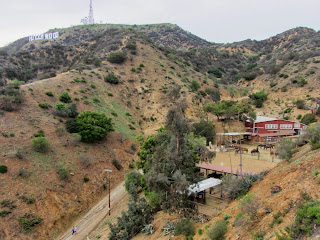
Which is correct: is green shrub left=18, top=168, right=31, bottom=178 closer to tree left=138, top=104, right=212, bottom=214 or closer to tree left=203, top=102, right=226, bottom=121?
A: tree left=138, top=104, right=212, bottom=214

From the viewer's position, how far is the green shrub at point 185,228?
14461mm

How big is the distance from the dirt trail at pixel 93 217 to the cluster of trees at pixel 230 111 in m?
25.6

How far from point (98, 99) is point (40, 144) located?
1994 centimetres

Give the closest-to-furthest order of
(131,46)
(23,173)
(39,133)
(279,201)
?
(279,201) → (23,173) → (39,133) → (131,46)

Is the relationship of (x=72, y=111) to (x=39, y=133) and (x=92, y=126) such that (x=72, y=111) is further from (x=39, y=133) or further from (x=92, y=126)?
(x=39, y=133)

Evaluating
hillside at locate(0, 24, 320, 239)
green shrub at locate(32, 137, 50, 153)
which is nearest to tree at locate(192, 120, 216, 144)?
hillside at locate(0, 24, 320, 239)

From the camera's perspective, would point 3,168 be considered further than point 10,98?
No

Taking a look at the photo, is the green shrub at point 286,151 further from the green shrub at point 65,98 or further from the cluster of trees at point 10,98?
the green shrub at point 65,98

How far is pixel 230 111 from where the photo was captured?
148 ft

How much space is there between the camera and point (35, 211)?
2197 centimetres

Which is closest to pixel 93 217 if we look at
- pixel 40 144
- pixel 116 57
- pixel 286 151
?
pixel 40 144

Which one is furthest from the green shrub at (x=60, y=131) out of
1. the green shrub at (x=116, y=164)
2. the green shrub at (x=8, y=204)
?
the green shrub at (x=8, y=204)

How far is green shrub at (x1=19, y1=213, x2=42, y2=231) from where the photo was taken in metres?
20.5

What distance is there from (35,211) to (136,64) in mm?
47613
